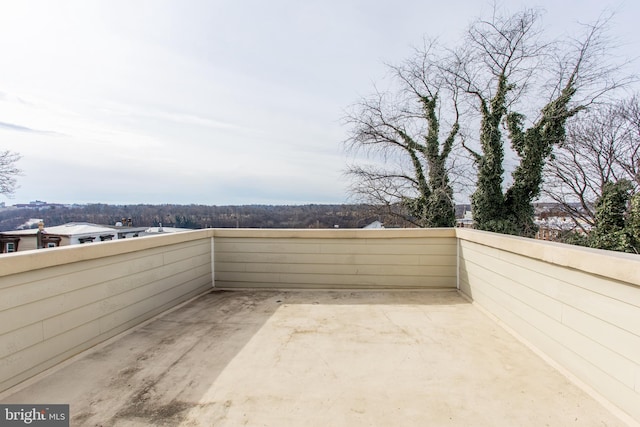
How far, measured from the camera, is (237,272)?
430cm

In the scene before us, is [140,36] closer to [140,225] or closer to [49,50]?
[49,50]

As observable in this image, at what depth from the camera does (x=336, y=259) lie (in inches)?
164

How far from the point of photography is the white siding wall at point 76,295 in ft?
6.20

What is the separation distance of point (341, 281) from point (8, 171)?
18580 millimetres

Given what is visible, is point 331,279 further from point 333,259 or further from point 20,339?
point 20,339

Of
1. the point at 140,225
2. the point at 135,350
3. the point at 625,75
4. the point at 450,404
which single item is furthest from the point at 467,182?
the point at 140,225

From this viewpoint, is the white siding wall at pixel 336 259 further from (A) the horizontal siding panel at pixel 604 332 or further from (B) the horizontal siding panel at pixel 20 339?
(B) the horizontal siding panel at pixel 20 339

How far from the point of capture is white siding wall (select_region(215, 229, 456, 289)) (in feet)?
13.4

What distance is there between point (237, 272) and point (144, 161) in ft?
28.3

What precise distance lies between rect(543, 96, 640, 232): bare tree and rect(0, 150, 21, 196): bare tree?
22.6 metres

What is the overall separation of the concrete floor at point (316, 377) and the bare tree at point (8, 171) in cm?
1746
